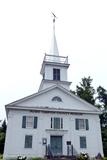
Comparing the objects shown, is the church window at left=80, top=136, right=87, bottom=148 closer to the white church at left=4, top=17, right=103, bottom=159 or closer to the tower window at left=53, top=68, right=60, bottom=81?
the white church at left=4, top=17, right=103, bottom=159

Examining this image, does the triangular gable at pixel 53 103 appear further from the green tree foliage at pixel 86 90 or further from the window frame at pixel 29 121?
the green tree foliage at pixel 86 90

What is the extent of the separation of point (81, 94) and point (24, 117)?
57.9 feet

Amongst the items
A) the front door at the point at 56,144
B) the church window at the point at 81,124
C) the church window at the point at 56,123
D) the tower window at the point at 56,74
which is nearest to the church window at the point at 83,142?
the church window at the point at 81,124

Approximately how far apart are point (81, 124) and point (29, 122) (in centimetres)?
602

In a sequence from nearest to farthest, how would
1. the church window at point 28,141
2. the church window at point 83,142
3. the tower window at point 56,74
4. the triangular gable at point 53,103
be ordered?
the church window at point 28,141 → the church window at point 83,142 → the triangular gable at point 53,103 → the tower window at point 56,74

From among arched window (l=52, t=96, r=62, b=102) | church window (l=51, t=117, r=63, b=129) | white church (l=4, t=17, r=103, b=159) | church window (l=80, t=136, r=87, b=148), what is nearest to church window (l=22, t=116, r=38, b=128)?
white church (l=4, t=17, r=103, b=159)

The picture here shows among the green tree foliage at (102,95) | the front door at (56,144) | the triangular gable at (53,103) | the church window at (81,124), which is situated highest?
the green tree foliage at (102,95)

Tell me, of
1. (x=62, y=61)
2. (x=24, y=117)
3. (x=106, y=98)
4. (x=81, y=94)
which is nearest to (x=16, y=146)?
(x=24, y=117)

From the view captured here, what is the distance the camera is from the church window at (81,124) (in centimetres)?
2572

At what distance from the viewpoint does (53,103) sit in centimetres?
2647

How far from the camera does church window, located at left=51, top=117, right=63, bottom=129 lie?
25148mm

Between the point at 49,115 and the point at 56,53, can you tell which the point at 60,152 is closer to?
the point at 49,115

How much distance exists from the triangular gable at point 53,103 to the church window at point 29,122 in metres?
1.41

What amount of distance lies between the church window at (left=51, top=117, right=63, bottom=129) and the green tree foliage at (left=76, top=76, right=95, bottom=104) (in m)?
14.4
